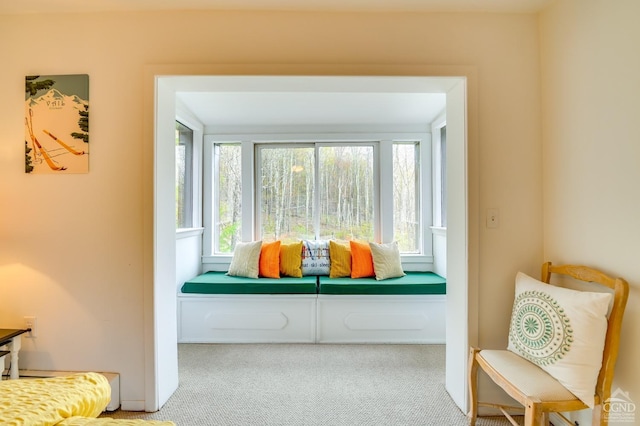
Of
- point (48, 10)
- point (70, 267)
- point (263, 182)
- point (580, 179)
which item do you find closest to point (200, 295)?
point (70, 267)

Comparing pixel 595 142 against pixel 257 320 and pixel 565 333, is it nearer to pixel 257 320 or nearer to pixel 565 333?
pixel 565 333

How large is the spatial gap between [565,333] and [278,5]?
2.18 meters

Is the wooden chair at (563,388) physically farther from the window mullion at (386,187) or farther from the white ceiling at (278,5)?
the window mullion at (386,187)

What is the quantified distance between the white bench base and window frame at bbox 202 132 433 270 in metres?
0.70

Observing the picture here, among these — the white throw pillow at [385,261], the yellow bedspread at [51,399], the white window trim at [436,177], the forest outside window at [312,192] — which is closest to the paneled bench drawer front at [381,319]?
the white throw pillow at [385,261]

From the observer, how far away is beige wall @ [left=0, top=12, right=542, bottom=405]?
186 centimetres

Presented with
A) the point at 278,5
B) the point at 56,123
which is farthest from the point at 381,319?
the point at 56,123

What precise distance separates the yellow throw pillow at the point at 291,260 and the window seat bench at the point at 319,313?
0.33 meters

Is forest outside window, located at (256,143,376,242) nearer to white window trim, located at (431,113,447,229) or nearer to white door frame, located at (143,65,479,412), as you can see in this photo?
white window trim, located at (431,113,447,229)

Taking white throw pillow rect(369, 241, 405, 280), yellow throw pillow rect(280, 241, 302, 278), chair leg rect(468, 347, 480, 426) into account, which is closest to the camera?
chair leg rect(468, 347, 480, 426)

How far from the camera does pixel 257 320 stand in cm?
286

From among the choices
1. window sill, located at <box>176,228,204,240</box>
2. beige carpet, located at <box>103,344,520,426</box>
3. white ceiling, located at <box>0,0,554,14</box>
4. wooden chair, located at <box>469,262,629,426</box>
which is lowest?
beige carpet, located at <box>103,344,520,426</box>

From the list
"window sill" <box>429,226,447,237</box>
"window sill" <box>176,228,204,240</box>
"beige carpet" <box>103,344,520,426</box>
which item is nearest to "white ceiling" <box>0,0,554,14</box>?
"window sill" <box>176,228,204,240</box>

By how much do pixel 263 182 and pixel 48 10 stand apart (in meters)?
2.14
